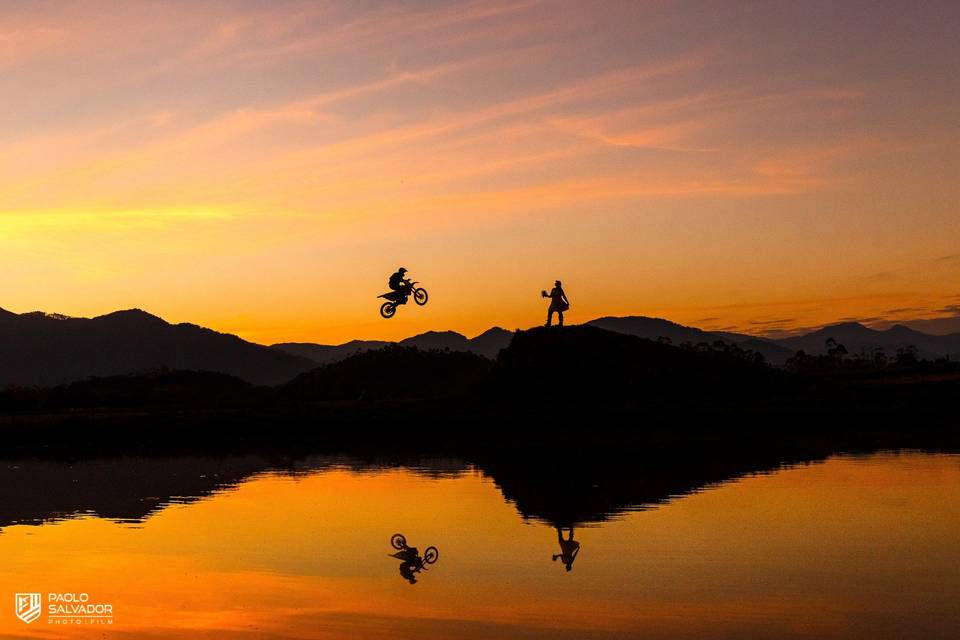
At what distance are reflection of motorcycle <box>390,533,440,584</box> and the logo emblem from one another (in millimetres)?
6605

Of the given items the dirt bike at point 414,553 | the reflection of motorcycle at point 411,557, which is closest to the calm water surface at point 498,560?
the reflection of motorcycle at point 411,557

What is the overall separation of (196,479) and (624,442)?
1839 cm

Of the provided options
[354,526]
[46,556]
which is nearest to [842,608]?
[354,526]

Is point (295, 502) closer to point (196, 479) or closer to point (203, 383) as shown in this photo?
point (196, 479)

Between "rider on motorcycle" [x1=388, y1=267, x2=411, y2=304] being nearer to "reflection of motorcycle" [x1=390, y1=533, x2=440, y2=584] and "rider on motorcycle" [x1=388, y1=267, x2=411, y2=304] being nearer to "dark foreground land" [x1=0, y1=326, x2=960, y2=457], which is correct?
"dark foreground land" [x1=0, y1=326, x2=960, y2=457]

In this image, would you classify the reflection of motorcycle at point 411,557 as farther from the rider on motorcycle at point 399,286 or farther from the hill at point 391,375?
the hill at point 391,375

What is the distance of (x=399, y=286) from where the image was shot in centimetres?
5428

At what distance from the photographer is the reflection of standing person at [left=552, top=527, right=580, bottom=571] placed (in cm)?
2065

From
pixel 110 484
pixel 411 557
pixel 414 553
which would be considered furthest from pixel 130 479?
pixel 411 557

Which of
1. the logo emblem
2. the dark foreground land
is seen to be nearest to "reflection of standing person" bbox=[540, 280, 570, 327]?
the dark foreground land

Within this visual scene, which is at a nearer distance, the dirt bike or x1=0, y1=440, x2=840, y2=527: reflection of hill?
the dirt bike

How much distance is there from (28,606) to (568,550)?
10.6 m

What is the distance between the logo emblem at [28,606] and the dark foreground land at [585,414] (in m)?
26.9

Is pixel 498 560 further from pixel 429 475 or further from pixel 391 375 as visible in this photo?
pixel 391 375
